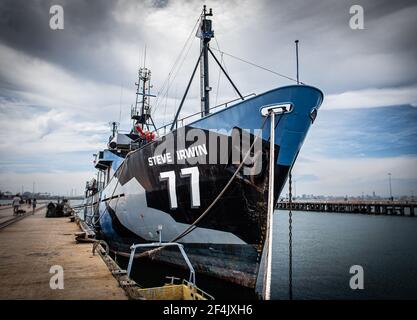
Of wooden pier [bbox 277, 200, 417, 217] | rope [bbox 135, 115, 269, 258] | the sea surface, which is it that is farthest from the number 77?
wooden pier [bbox 277, 200, 417, 217]

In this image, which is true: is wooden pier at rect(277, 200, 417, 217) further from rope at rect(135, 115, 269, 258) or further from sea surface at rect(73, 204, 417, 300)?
rope at rect(135, 115, 269, 258)

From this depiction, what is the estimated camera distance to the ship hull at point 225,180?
704 centimetres

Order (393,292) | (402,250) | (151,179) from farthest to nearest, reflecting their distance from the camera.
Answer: (402,250)
(393,292)
(151,179)

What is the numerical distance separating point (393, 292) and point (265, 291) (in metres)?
10.3

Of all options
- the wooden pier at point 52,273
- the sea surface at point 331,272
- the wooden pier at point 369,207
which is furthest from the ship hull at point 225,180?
the wooden pier at point 369,207

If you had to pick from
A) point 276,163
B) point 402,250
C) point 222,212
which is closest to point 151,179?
point 222,212

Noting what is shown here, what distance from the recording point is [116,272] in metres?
6.05

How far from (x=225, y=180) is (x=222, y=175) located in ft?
0.55

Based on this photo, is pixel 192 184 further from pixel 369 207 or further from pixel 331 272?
pixel 369 207

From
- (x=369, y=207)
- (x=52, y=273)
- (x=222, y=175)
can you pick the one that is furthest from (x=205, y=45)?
(x=369, y=207)

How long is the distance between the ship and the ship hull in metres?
0.03

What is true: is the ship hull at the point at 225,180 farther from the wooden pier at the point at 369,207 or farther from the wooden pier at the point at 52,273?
the wooden pier at the point at 369,207

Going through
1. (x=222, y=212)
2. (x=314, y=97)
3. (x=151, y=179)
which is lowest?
(x=222, y=212)
